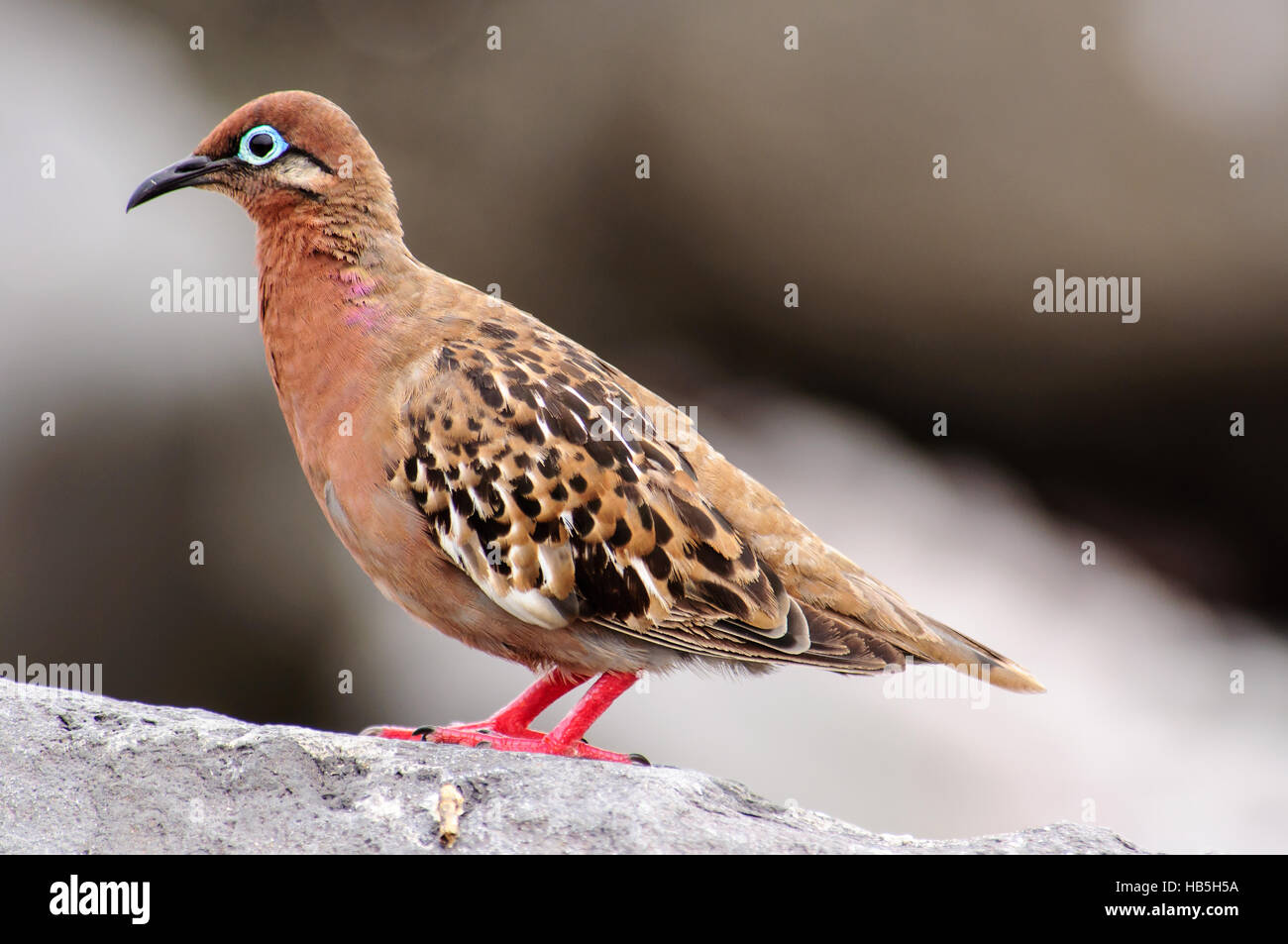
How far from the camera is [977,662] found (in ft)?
19.9

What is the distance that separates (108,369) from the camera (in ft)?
34.3

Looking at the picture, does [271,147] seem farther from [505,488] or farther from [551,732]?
[551,732]

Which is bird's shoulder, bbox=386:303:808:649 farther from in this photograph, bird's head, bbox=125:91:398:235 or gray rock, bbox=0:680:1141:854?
bird's head, bbox=125:91:398:235

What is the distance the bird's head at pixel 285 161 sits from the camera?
615 cm

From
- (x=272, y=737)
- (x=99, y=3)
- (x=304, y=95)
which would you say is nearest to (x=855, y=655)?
(x=272, y=737)

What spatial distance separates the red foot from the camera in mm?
5703

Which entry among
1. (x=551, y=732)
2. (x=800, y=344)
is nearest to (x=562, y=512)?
(x=551, y=732)

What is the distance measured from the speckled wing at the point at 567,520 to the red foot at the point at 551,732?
37 centimetres

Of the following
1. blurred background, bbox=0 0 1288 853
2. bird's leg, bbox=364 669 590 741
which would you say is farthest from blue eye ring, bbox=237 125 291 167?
blurred background, bbox=0 0 1288 853

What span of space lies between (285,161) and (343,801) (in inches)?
123

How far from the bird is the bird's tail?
1 cm

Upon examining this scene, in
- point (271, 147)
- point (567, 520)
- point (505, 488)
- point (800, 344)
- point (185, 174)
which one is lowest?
point (567, 520)

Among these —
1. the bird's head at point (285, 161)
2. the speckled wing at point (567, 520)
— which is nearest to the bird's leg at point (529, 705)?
the speckled wing at point (567, 520)

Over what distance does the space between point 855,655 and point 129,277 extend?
758 cm
